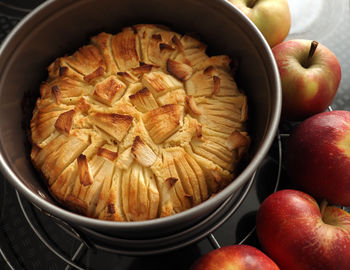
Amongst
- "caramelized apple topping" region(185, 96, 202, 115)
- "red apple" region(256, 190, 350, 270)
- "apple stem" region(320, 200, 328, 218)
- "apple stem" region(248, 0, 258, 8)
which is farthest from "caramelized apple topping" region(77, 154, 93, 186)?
"apple stem" region(248, 0, 258, 8)

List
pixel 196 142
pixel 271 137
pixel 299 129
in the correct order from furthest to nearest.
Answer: pixel 299 129, pixel 196 142, pixel 271 137

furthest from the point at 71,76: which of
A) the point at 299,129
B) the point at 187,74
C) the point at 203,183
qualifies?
the point at 299,129

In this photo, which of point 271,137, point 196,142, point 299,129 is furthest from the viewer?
point 299,129

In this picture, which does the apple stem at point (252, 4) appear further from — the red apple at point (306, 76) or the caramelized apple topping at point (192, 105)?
the caramelized apple topping at point (192, 105)

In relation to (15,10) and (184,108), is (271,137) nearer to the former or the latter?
(184,108)

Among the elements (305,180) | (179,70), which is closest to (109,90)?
(179,70)

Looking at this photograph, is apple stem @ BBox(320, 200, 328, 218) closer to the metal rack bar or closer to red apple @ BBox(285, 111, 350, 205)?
red apple @ BBox(285, 111, 350, 205)

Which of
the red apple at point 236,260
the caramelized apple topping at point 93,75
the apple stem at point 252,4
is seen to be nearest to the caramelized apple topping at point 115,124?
the caramelized apple topping at point 93,75
